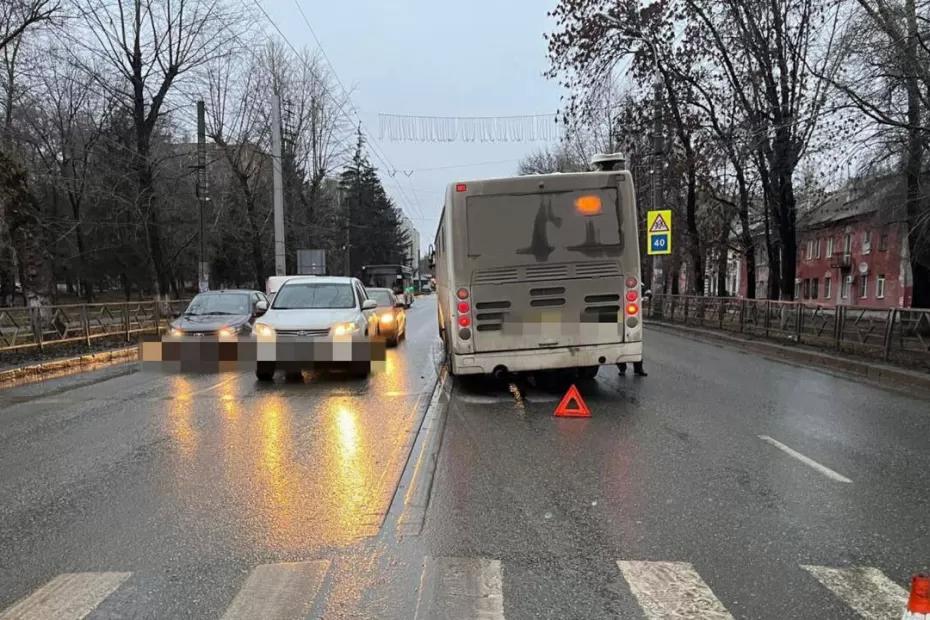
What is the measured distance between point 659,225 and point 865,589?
73.1 feet

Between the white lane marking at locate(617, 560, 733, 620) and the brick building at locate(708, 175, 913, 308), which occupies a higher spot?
the brick building at locate(708, 175, 913, 308)

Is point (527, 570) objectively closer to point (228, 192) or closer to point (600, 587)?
point (600, 587)

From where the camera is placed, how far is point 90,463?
661 cm

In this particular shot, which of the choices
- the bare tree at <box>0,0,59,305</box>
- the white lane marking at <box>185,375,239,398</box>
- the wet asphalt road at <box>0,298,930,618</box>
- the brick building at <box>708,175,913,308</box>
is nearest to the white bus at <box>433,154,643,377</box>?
the wet asphalt road at <box>0,298,930,618</box>

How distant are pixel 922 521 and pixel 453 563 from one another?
11.6ft

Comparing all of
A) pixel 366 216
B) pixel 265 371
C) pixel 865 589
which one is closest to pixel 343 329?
pixel 265 371

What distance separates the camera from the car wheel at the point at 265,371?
39.3 feet

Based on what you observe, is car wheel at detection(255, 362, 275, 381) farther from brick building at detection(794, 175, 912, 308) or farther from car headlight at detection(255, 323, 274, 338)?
brick building at detection(794, 175, 912, 308)

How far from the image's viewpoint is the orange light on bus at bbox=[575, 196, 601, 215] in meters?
9.87

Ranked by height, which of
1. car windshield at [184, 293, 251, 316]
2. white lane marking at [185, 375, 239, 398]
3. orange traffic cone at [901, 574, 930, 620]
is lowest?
white lane marking at [185, 375, 239, 398]

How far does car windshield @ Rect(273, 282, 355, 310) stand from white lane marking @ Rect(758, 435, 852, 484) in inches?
310

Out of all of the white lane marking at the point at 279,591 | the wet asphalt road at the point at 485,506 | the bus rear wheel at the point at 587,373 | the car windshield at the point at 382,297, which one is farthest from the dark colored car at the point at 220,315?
the white lane marking at the point at 279,591

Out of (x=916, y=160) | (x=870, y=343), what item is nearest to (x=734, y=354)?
(x=870, y=343)

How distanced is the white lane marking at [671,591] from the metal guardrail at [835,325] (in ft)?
35.3
